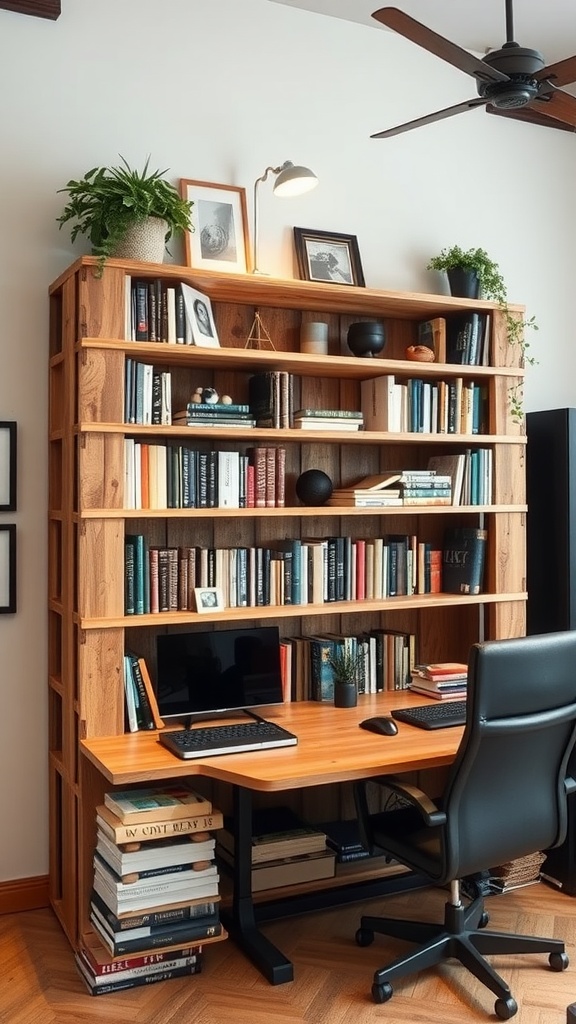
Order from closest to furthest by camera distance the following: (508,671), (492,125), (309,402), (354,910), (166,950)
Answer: (508,671), (166,950), (354,910), (309,402), (492,125)

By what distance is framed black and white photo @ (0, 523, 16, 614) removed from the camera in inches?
118

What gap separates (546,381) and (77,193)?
2.08 metres

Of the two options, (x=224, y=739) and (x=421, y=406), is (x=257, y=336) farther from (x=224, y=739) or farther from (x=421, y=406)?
(x=224, y=739)

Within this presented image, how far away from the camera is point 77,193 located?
2887 millimetres

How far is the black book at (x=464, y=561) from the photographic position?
339cm

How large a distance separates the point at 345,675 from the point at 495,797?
824mm

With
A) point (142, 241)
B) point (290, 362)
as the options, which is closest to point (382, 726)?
point (290, 362)

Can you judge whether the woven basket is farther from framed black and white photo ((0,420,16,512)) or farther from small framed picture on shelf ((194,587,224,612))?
small framed picture on shelf ((194,587,224,612))

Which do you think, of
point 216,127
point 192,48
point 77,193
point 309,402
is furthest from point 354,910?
point 192,48

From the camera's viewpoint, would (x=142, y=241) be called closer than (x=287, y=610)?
Yes

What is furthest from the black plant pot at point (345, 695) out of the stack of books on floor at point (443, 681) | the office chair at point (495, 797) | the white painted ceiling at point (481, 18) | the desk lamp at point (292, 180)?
the white painted ceiling at point (481, 18)

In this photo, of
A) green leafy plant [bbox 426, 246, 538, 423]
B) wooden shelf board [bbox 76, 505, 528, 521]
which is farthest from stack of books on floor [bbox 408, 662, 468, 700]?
green leafy plant [bbox 426, 246, 538, 423]

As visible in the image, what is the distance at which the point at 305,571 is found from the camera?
319 cm

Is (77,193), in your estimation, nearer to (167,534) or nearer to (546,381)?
(167,534)
